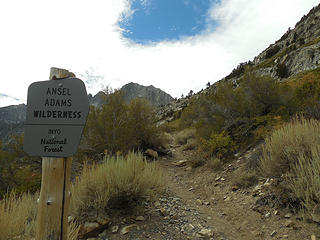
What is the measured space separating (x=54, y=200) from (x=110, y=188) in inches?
71.6

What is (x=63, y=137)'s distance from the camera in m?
1.69

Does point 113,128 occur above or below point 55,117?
below

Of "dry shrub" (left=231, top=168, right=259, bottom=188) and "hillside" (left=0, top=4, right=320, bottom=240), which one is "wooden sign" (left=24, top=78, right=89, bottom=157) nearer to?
"hillside" (left=0, top=4, right=320, bottom=240)

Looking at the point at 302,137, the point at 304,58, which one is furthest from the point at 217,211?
the point at 304,58

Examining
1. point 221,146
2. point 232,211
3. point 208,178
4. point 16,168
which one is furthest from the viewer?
point 221,146

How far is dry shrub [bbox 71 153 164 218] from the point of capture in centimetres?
332

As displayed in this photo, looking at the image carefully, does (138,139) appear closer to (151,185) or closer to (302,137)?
(151,185)

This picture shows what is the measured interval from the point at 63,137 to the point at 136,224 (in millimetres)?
2411

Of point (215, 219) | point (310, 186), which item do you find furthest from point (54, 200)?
point (310, 186)

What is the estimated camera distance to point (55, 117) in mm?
1719

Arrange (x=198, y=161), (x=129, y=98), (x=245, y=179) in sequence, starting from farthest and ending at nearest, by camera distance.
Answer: (x=129, y=98) → (x=198, y=161) → (x=245, y=179)

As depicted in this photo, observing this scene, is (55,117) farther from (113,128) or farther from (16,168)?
(16,168)

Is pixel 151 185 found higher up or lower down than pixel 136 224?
higher up

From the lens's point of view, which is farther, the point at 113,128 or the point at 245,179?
the point at 113,128
